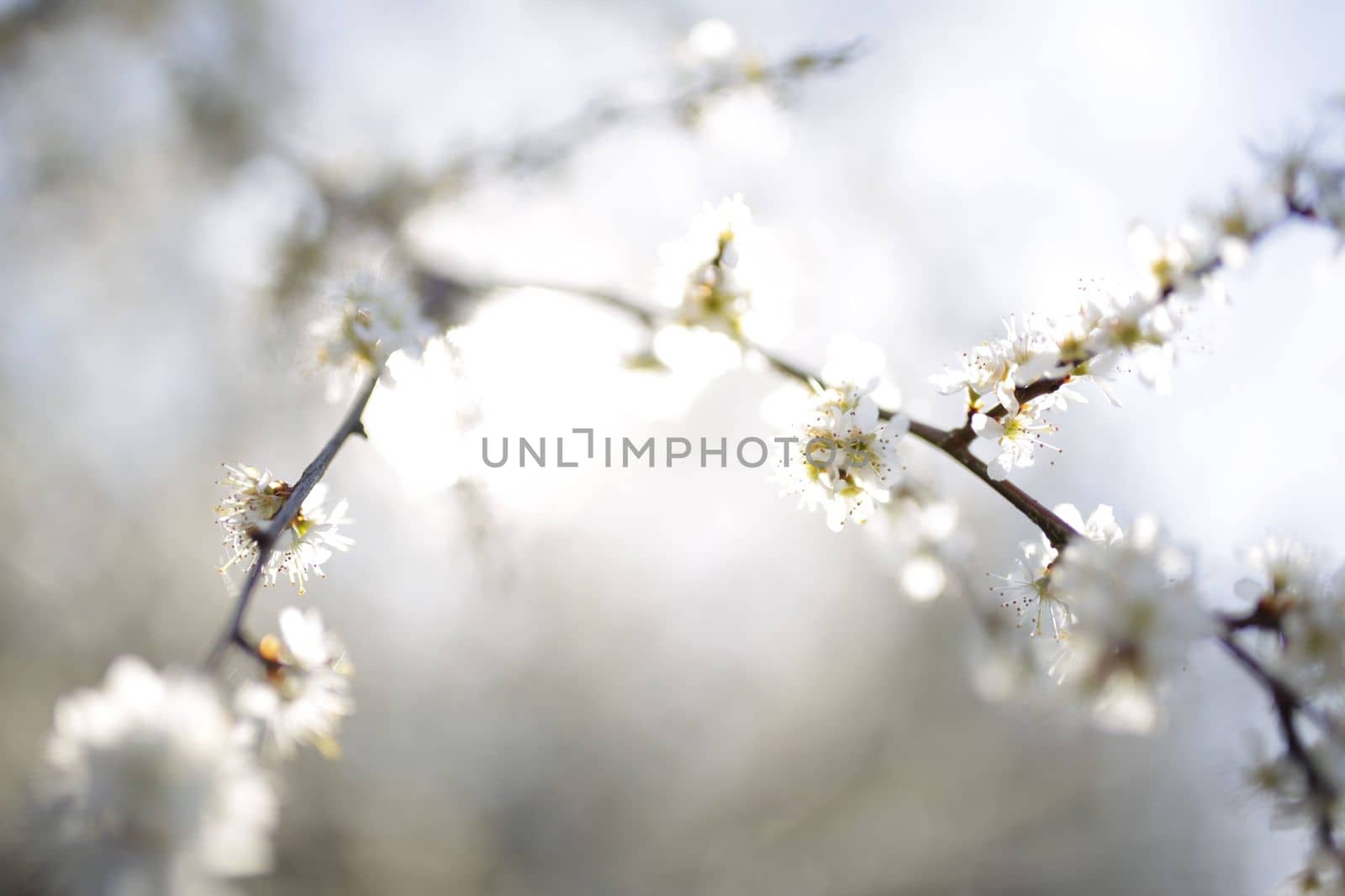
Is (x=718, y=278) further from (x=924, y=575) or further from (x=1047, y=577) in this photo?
(x=924, y=575)

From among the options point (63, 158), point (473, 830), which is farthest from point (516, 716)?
point (63, 158)

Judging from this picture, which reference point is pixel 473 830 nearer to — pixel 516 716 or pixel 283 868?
pixel 516 716

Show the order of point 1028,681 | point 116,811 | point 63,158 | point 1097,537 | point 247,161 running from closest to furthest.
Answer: point 116,811 → point 1097,537 → point 1028,681 → point 247,161 → point 63,158

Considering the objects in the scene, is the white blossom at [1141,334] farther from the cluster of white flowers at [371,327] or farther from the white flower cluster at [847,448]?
the cluster of white flowers at [371,327]

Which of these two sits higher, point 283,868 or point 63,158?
point 63,158

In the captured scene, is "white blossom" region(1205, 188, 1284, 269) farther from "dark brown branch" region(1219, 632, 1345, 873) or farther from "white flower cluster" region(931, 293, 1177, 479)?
"dark brown branch" region(1219, 632, 1345, 873)

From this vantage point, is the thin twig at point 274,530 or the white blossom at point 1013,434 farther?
the white blossom at point 1013,434

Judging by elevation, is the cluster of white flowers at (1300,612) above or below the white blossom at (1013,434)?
below

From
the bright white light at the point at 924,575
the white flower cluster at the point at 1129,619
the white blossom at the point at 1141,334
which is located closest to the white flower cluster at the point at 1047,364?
the white blossom at the point at 1141,334
